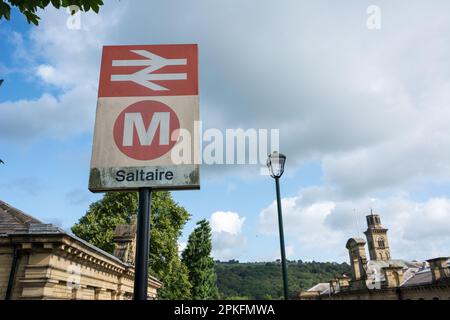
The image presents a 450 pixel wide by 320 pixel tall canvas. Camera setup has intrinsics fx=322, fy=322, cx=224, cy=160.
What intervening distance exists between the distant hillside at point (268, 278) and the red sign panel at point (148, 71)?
9916cm

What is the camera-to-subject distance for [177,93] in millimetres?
3064

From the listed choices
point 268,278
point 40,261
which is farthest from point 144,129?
point 268,278

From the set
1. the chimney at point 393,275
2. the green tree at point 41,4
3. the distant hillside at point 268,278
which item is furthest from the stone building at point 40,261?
the distant hillside at point 268,278

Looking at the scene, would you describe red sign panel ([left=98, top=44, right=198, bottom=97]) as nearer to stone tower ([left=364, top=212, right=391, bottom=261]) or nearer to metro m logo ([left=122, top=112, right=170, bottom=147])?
metro m logo ([left=122, top=112, right=170, bottom=147])

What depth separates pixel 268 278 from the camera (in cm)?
11712

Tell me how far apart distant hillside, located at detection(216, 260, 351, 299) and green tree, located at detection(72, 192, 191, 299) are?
227 ft

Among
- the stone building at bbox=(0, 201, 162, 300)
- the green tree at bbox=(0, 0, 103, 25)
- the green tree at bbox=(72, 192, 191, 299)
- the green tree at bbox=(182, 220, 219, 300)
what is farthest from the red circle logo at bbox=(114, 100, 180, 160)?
the green tree at bbox=(182, 220, 219, 300)

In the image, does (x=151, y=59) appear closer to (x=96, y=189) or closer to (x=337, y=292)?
(x=96, y=189)

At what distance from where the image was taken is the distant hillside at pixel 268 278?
4094 inches

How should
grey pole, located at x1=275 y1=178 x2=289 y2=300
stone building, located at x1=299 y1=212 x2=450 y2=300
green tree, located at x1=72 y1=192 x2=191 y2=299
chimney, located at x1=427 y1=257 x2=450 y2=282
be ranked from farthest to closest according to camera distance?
stone building, located at x1=299 y1=212 x2=450 y2=300 < chimney, located at x1=427 y1=257 x2=450 y2=282 < green tree, located at x1=72 y1=192 x2=191 y2=299 < grey pole, located at x1=275 y1=178 x2=289 y2=300

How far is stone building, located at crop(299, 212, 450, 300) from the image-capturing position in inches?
1249
